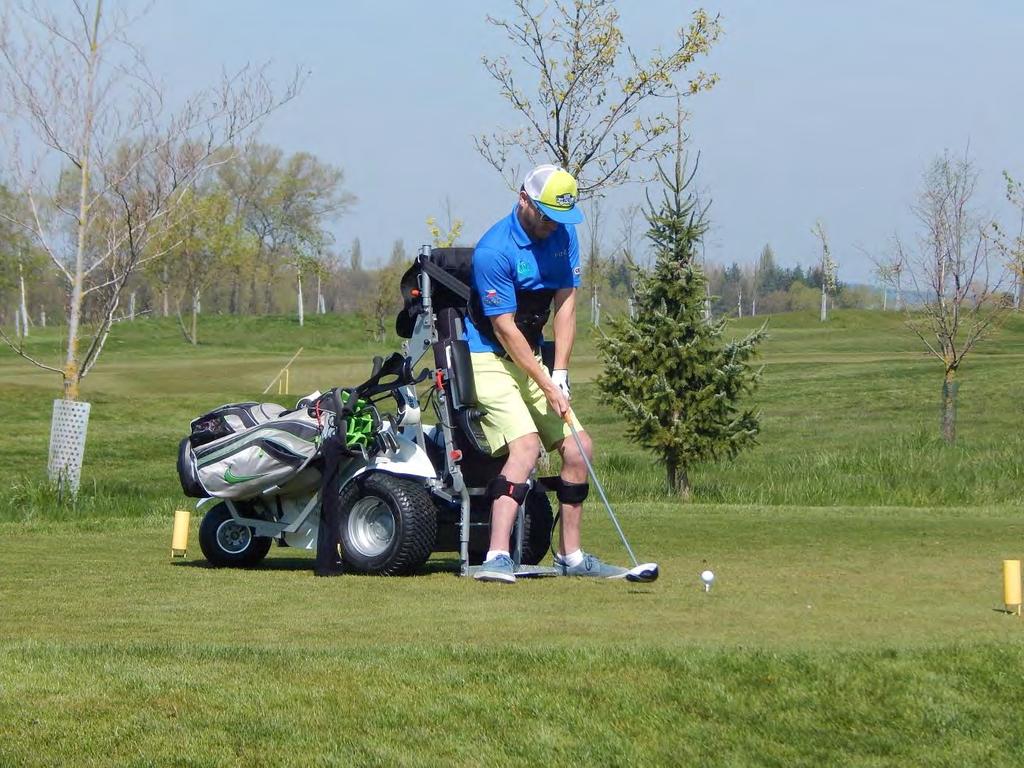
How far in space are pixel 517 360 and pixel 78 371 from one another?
402 inches

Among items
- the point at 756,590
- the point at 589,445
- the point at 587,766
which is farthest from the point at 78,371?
the point at 587,766

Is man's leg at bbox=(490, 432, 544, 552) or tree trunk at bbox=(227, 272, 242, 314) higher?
tree trunk at bbox=(227, 272, 242, 314)

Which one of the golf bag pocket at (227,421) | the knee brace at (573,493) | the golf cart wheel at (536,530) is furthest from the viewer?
the golf bag pocket at (227,421)

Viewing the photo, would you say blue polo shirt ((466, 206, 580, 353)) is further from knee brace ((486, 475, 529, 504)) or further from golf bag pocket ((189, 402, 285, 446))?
golf bag pocket ((189, 402, 285, 446))

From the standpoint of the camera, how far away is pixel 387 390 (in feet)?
30.1

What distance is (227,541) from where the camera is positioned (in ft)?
33.0

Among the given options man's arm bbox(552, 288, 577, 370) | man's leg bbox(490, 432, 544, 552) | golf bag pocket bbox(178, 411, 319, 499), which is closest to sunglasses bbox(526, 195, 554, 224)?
man's arm bbox(552, 288, 577, 370)

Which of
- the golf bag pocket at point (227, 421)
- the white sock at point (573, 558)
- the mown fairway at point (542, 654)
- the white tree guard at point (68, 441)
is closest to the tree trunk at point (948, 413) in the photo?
the mown fairway at point (542, 654)

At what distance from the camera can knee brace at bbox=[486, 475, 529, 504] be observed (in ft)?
28.1

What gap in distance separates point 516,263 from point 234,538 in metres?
3.06

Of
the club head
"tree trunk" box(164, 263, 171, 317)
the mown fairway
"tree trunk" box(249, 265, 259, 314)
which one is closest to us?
the mown fairway

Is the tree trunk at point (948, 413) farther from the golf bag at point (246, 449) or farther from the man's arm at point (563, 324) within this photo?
the man's arm at point (563, 324)

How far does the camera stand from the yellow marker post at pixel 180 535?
10344 mm

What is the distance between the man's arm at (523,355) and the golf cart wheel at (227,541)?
2644 mm
